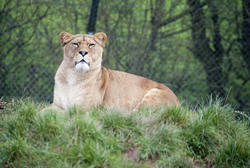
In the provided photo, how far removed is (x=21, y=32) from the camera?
6.79 m

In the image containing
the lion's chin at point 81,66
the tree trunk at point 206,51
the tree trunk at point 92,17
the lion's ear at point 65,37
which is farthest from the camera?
the tree trunk at point 206,51

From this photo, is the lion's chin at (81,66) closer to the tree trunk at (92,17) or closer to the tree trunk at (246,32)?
the tree trunk at (92,17)

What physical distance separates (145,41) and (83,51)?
3.15 metres

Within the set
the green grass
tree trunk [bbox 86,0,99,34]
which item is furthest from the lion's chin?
tree trunk [bbox 86,0,99,34]

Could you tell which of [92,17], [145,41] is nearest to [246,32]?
[145,41]

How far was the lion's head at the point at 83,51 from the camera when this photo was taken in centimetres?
425

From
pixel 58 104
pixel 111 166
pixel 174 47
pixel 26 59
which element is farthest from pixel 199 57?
pixel 111 166

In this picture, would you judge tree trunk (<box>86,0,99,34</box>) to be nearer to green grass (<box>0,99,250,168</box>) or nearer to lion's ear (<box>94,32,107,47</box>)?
lion's ear (<box>94,32,107,47</box>)

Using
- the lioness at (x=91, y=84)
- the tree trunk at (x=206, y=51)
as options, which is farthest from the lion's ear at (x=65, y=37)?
the tree trunk at (x=206, y=51)

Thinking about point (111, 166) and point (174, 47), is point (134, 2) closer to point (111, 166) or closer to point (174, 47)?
point (174, 47)

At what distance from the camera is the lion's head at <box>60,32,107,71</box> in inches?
167

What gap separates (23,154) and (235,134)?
198cm

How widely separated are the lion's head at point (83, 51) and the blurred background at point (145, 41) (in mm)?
2270

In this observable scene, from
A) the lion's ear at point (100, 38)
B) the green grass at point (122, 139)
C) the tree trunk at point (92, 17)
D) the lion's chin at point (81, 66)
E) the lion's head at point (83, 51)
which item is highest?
the tree trunk at point (92, 17)
